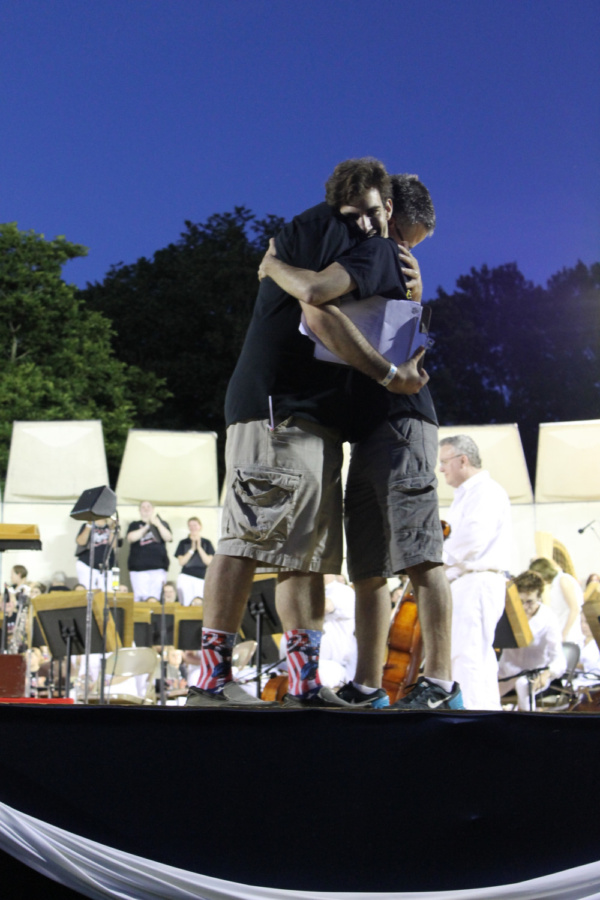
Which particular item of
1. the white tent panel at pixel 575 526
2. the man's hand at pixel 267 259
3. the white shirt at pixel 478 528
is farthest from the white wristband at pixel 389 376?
the white tent panel at pixel 575 526

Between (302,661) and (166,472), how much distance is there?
14206mm

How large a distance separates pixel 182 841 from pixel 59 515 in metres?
14.3

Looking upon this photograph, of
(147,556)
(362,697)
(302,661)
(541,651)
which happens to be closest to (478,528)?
(541,651)

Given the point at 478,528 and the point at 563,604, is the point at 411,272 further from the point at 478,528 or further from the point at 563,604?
the point at 563,604

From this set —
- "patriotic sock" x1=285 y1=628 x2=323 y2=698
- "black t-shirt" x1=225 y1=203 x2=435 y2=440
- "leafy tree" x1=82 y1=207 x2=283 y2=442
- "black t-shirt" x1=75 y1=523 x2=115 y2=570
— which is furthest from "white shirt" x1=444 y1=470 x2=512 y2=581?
"leafy tree" x1=82 y1=207 x2=283 y2=442

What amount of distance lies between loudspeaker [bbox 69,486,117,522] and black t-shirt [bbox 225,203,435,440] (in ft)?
8.93

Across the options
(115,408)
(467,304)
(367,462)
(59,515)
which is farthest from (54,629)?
(467,304)

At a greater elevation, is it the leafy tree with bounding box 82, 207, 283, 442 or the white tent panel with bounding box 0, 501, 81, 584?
the leafy tree with bounding box 82, 207, 283, 442

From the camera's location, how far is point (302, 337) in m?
3.29

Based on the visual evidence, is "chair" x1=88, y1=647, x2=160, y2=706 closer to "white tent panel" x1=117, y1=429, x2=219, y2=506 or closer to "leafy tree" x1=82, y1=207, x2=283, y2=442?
"white tent panel" x1=117, y1=429, x2=219, y2=506

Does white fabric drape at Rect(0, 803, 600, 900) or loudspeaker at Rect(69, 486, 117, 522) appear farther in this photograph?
loudspeaker at Rect(69, 486, 117, 522)

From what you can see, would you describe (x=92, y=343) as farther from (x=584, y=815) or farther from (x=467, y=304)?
(x=584, y=815)

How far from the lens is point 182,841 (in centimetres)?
244

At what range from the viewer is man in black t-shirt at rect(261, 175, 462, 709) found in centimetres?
322
